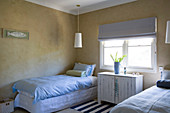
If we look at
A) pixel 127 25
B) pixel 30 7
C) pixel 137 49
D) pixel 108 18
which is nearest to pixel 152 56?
pixel 137 49

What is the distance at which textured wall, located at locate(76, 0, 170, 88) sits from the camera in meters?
3.49

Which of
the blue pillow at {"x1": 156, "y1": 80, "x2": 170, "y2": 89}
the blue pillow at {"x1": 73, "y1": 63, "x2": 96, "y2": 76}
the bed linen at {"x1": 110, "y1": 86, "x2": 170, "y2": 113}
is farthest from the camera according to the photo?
the blue pillow at {"x1": 73, "y1": 63, "x2": 96, "y2": 76}

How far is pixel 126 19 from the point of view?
4078 mm

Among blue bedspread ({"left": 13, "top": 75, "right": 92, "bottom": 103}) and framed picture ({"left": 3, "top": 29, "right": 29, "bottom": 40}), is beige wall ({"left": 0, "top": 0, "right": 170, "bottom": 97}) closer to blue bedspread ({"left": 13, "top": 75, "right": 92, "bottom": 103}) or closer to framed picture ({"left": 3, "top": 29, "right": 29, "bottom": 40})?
framed picture ({"left": 3, "top": 29, "right": 29, "bottom": 40})

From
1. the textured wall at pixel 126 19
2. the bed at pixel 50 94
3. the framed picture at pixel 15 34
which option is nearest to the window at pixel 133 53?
the textured wall at pixel 126 19

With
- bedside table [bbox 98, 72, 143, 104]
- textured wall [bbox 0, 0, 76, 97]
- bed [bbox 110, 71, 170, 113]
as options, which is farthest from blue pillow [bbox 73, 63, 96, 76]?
bed [bbox 110, 71, 170, 113]

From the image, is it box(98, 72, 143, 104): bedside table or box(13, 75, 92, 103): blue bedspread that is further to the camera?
box(98, 72, 143, 104): bedside table

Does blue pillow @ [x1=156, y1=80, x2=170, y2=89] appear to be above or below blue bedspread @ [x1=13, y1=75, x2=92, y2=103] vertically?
above

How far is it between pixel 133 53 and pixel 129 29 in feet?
2.11

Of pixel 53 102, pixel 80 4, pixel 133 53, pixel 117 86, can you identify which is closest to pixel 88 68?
pixel 117 86

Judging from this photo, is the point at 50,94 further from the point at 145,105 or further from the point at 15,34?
the point at 145,105

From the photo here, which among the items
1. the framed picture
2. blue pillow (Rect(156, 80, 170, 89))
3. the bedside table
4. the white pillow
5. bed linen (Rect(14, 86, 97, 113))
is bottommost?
bed linen (Rect(14, 86, 97, 113))

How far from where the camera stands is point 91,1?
4266 millimetres

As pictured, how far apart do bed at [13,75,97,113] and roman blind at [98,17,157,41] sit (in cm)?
145
